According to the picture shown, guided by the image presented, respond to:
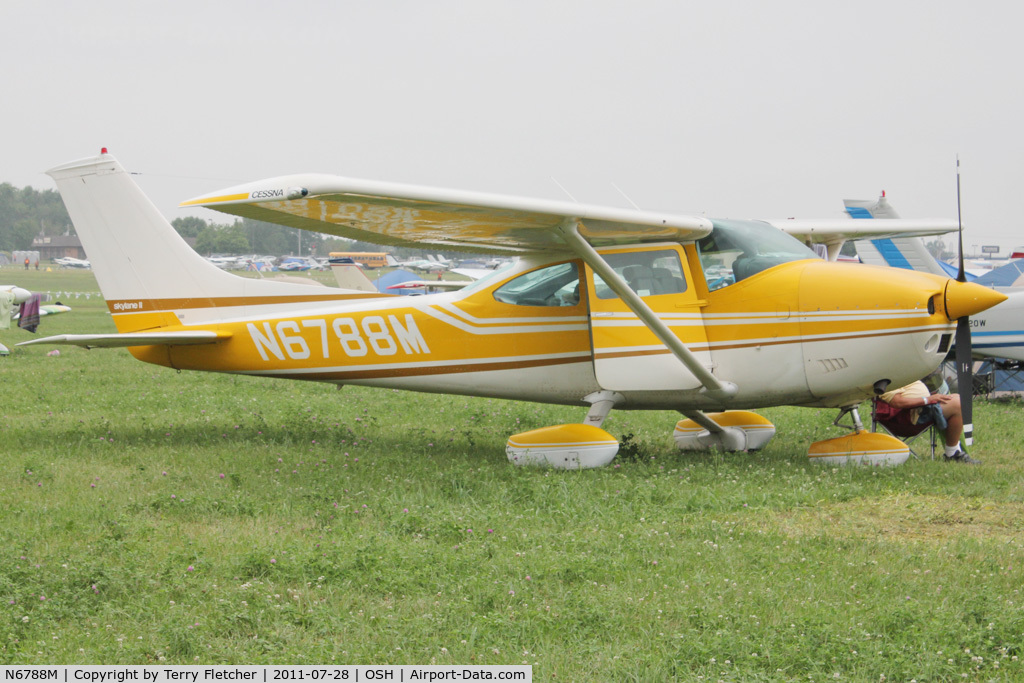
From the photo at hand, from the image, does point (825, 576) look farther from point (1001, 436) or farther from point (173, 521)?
point (1001, 436)

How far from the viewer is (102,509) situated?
258 inches

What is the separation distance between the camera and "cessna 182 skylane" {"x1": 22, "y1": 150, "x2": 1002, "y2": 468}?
7.56m

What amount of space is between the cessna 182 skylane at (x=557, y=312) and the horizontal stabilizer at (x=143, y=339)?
2 centimetres

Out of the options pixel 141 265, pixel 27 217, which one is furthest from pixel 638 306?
pixel 27 217

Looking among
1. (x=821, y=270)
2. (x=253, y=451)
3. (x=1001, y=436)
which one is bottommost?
(x=1001, y=436)

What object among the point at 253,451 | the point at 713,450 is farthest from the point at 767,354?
the point at 253,451

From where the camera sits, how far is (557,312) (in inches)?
346

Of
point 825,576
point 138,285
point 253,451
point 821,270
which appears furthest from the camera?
point 138,285

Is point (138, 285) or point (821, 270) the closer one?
point (821, 270)

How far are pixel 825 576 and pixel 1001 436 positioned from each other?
20.0 ft

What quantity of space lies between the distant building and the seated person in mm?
159255

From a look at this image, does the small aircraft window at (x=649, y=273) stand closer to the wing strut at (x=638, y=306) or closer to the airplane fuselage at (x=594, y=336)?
the airplane fuselage at (x=594, y=336)

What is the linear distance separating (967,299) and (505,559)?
4503mm

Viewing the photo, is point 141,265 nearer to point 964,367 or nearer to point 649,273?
point 649,273
